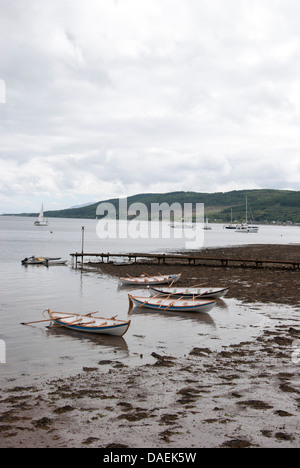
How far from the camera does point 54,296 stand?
34375mm

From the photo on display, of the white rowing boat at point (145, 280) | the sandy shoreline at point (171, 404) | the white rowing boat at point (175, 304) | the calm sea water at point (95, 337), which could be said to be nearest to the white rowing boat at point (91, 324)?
the calm sea water at point (95, 337)

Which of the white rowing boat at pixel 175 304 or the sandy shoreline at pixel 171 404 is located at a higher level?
the white rowing boat at pixel 175 304

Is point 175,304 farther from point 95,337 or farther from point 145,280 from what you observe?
point 145,280

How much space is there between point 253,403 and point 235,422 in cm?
151

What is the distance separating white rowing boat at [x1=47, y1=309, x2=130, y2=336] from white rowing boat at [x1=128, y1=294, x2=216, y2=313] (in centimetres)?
609

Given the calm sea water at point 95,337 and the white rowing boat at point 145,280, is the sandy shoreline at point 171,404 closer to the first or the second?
the calm sea water at point 95,337

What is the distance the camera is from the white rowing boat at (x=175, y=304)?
2669 cm

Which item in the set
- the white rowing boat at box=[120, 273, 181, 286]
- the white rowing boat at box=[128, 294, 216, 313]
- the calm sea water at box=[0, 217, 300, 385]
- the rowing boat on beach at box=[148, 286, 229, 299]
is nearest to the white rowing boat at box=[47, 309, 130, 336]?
the calm sea water at box=[0, 217, 300, 385]

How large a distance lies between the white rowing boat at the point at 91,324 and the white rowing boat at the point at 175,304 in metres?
6.09

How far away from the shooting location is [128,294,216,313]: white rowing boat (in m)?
26.7
